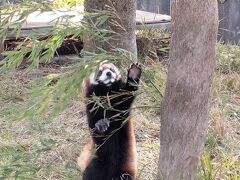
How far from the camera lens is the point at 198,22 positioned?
3.21 meters

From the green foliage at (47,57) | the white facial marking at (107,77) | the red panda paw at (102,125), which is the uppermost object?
the green foliage at (47,57)

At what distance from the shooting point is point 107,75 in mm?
4258

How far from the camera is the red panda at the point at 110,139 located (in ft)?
13.8

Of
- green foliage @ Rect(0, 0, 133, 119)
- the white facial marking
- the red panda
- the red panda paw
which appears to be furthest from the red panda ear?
green foliage @ Rect(0, 0, 133, 119)

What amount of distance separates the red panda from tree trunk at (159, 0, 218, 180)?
851 mm

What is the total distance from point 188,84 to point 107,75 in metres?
1.16

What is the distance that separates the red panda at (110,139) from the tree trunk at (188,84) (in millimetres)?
851

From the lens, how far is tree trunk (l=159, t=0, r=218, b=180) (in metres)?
3.22

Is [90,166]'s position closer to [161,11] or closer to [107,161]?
[107,161]

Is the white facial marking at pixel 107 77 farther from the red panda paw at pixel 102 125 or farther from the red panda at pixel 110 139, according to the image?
the red panda paw at pixel 102 125

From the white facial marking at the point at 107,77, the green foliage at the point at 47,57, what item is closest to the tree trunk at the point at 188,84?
the green foliage at the point at 47,57

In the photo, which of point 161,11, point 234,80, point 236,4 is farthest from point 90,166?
point 161,11

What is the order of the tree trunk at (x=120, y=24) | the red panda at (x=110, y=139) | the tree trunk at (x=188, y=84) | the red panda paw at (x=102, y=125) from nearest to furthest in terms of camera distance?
the tree trunk at (x=188, y=84) → the red panda paw at (x=102, y=125) → the red panda at (x=110, y=139) → the tree trunk at (x=120, y=24)

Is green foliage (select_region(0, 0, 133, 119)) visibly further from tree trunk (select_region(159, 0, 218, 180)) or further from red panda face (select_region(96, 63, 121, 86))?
red panda face (select_region(96, 63, 121, 86))
